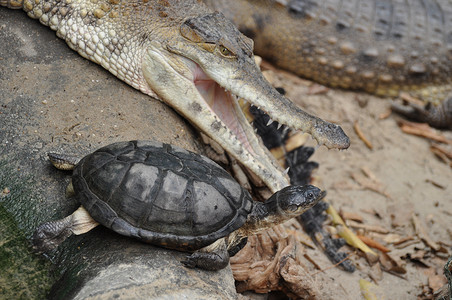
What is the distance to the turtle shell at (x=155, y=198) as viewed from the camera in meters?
2.19

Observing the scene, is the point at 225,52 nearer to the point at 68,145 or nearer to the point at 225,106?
the point at 225,106

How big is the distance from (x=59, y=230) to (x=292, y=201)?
42.7 inches

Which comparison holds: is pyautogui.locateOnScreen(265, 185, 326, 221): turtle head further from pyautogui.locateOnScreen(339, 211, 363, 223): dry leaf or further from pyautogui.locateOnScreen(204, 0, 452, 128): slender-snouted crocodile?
pyautogui.locateOnScreen(204, 0, 452, 128): slender-snouted crocodile

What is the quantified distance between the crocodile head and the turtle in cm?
60

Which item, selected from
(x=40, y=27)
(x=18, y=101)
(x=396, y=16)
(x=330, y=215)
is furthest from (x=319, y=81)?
(x=18, y=101)

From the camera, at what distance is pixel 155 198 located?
2.22 meters

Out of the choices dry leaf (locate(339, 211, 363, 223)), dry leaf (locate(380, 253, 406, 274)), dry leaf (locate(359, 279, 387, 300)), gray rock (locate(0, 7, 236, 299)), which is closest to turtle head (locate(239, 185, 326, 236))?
gray rock (locate(0, 7, 236, 299))

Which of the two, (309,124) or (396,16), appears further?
(396,16)

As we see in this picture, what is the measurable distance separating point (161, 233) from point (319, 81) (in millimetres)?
3370

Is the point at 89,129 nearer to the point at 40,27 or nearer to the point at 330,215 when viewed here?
the point at 40,27

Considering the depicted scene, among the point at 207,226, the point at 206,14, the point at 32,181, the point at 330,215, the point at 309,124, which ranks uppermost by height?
the point at 206,14

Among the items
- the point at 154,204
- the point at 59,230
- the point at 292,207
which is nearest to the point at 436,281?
the point at 292,207

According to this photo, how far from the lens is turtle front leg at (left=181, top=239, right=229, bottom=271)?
2230 mm

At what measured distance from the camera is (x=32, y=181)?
2494 mm
